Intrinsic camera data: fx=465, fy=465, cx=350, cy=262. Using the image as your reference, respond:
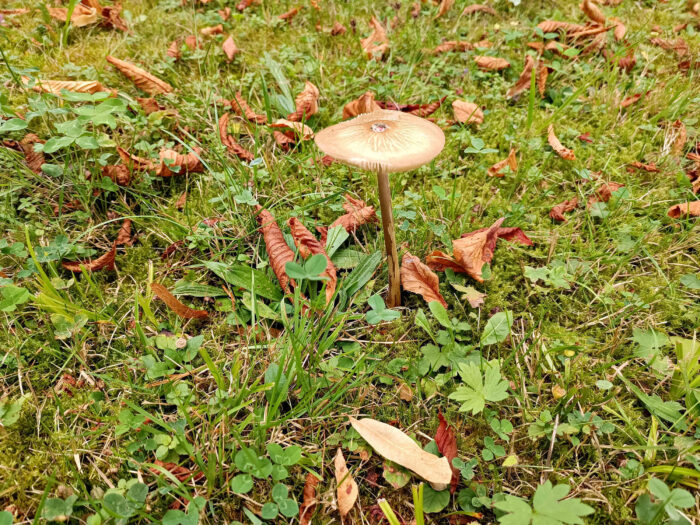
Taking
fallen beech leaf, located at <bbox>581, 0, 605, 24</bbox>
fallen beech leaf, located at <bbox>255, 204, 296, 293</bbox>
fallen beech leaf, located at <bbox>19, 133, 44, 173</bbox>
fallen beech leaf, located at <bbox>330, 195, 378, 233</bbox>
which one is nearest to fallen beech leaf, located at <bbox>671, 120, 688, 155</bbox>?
fallen beech leaf, located at <bbox>581, 0, 605, 24</bbox>

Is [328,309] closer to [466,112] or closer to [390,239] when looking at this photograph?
[390,239]

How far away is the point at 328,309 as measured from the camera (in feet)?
6.75

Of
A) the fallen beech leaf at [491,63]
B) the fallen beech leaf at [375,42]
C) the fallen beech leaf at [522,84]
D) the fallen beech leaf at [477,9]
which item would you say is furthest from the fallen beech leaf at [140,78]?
the fallen beech leaf at [477,9]

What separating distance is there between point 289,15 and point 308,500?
3514mm

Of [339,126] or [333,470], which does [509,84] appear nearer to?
[339,126]

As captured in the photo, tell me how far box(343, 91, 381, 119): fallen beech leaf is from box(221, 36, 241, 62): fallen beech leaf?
1.02 meters

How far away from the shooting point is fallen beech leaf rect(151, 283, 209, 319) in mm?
2086

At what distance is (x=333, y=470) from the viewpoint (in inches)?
68.1

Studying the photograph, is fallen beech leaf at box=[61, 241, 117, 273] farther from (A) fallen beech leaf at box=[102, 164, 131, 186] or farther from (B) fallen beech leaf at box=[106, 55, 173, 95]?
(B) fallen beech leaf at box=[106, 55, 173, 95]

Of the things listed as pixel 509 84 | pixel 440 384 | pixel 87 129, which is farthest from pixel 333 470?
pixel 509 84

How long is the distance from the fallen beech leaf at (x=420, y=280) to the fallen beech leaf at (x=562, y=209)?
847mm

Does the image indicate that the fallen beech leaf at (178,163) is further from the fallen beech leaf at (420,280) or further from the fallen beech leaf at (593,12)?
the fallen beech leaf at (593,12)

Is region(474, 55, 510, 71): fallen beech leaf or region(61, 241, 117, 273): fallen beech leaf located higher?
region(474, 55, 510, 71): fallen beech leaf

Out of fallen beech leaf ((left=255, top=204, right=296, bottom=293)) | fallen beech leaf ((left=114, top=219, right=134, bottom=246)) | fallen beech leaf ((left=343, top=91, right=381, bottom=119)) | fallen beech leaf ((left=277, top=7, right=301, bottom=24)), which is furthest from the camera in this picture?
fallen beech leaf ((left=277, top=7, right=301, bottom=24))
